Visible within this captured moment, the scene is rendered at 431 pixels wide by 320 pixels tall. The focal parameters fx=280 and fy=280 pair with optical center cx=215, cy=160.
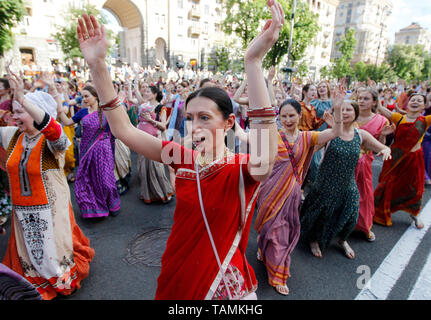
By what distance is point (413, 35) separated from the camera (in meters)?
77.3

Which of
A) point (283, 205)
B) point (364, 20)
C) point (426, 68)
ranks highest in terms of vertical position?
point (364, 20)

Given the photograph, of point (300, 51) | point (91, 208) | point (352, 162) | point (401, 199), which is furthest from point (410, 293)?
point (300, 51)

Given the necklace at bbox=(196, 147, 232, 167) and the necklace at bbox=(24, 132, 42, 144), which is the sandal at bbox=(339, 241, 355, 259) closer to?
the necklace at bbox=(196, 147, 232, 167)

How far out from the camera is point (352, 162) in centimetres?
315

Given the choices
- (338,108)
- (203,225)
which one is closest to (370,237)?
(338,108)

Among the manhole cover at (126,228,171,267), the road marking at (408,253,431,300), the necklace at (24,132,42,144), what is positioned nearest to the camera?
the necklace at (24,132,42,144)

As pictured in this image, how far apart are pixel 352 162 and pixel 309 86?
3093 millimetres

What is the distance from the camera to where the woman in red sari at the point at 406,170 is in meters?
4.11

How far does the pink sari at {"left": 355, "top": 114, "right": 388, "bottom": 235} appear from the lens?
3771 mm

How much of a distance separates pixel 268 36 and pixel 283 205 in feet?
7.11

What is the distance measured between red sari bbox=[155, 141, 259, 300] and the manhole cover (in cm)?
182

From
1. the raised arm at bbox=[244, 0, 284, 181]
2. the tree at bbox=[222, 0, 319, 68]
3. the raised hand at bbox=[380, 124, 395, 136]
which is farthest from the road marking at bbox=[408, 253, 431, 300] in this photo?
the tree at bbox=[222, 0, 319, 68]

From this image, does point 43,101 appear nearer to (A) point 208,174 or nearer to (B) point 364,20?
(A) point 208,174

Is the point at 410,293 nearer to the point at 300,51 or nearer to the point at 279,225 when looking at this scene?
the point at 279,225
